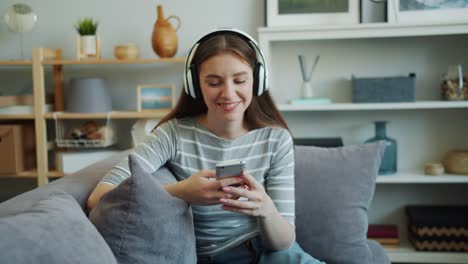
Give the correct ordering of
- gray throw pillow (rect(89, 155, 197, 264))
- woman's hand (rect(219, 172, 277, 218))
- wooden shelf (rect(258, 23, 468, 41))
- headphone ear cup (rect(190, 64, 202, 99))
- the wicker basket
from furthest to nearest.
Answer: the wicker basket < wooden shelf (rect(258, 23, 468, 41)) < headphone ear cup (rect(190, 64, 202, 99)) < woman's hand (rect(219, 172, 277, 218)) < gray throw pillow (rect(89, 155, 197, 264))

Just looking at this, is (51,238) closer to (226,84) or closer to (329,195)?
(226,84)

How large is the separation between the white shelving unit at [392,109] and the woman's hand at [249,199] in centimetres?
146

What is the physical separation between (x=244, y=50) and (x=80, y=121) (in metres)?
1.88

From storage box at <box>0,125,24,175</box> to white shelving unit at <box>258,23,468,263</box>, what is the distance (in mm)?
1364

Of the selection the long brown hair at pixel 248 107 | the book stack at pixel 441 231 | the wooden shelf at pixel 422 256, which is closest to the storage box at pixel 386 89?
the book stack at pixel 441 231

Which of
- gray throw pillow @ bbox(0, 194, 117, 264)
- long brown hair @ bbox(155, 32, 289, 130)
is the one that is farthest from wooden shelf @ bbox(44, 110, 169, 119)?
gray throw pillow @ bbox(0, 194, 117, 264)

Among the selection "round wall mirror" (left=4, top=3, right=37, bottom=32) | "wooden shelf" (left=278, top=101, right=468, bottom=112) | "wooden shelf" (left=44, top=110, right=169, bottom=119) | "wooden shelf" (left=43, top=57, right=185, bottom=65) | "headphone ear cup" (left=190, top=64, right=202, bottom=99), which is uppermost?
"round wall mirror" (left=4, top=3, right=37, bottom=32)

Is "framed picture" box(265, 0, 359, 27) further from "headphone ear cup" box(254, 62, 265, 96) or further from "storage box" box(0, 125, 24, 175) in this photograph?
"storage box" box(0, 125, 24, 175)

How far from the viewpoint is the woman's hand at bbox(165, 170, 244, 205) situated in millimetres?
1249

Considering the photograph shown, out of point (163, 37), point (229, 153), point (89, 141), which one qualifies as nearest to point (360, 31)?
point (163, 37)

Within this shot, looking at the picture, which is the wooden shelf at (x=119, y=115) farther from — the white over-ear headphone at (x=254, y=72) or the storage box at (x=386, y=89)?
the white over-ear headphone at (x=254, y=72)

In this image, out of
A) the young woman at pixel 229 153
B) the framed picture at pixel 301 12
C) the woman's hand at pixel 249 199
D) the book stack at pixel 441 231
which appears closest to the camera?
the woman's hand at pixel 249 199

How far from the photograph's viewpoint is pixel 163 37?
271 centimetres

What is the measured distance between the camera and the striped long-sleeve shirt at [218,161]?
1.45 meters
